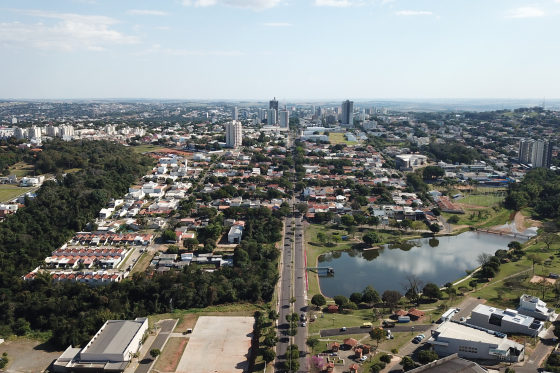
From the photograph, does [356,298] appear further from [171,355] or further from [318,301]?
[171,355]

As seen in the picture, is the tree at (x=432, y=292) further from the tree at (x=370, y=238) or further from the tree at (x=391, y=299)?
the tree at (x=370, y=238)

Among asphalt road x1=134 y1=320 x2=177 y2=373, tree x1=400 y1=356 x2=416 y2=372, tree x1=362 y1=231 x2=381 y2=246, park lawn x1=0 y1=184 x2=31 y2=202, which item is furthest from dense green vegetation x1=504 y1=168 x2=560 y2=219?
park lawn x1=0 y1=184 x2=31 y2=202

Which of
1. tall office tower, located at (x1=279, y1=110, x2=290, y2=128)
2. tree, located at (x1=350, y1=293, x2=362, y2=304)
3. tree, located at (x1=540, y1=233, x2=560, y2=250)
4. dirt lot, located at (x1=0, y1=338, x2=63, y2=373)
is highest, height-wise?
tall office tower, located at (x1=279, y1=110, x2=290, y2=128)

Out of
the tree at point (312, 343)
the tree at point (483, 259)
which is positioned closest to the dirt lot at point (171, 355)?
the tree at point (312, 343)

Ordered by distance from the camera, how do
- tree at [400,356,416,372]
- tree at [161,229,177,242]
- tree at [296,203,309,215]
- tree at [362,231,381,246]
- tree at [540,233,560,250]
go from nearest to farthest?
tree at [400,356,416,372] → tree at [540,233,560,250] → tree at [161,229,177,242] → tree at [362,231,381,246] → tree at [296,203,309,215]

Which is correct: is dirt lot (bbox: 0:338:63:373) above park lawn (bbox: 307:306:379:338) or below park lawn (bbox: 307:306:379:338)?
below

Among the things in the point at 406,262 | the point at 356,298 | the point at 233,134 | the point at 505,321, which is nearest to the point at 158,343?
the point at 356,298

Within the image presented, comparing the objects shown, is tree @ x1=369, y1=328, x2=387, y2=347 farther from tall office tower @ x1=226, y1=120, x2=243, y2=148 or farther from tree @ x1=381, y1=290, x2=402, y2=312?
tall office tower @ x1=226, y1=120, x2=243, y2=148
